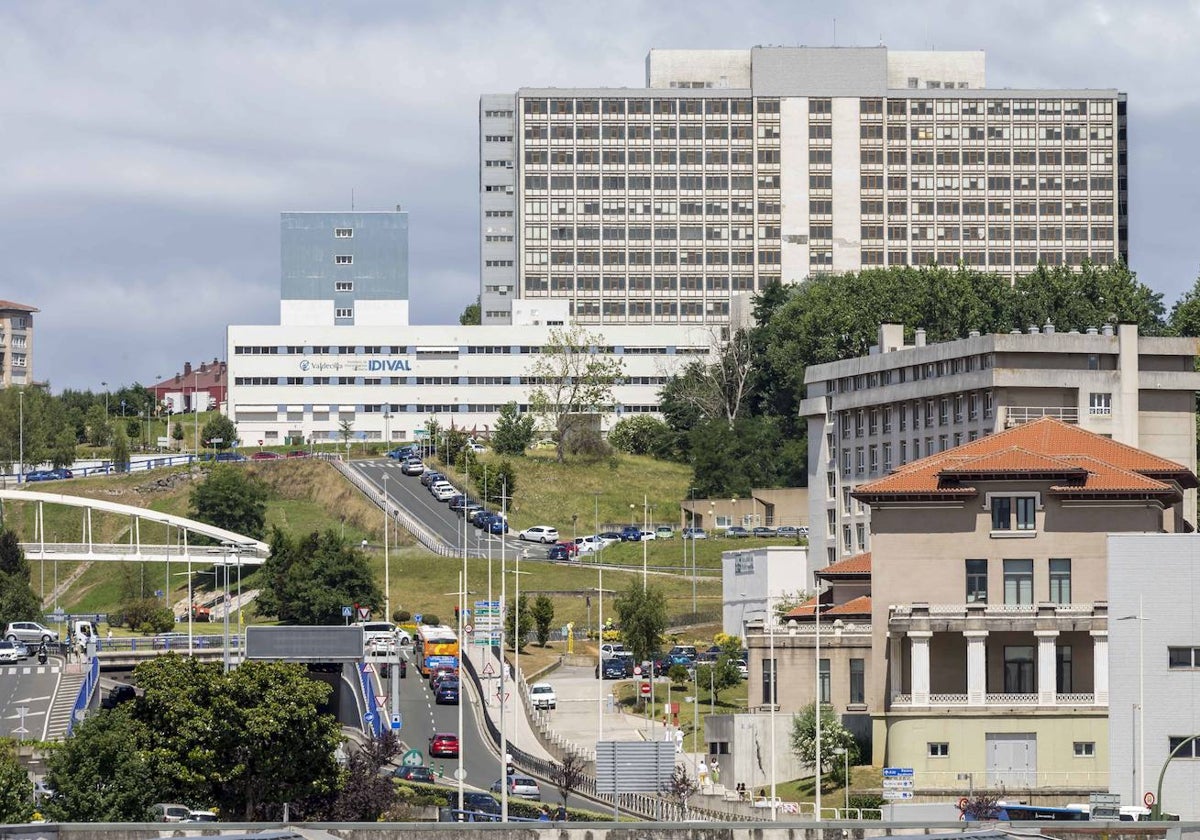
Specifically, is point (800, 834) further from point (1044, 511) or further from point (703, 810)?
point (1044, 511)

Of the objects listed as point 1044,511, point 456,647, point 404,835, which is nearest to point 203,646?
point 456,647

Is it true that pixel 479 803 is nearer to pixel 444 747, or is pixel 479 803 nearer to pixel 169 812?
pixel 169 812

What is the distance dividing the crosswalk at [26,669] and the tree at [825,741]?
56446 millimetres

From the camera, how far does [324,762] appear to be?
93.3 meters

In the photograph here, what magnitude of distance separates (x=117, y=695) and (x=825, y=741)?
4766 centimetres

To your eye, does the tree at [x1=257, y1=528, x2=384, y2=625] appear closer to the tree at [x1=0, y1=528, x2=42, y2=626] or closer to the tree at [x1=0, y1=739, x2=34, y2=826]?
the tree at [x1=0, y1=528, x2=42, y2=626]

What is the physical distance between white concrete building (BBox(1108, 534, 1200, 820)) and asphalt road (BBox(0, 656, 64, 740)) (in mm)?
59025

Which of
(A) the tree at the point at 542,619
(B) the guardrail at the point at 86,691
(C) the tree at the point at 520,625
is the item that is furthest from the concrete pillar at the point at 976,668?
(A) the tree at the point at 542,619

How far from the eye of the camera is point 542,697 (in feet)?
429

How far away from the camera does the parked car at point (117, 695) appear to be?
130 m

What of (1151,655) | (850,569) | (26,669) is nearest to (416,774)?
(850,569)

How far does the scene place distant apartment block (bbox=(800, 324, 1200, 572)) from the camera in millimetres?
156500

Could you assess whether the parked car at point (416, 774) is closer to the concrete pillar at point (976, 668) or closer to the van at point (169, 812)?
the van at point (169, 812)

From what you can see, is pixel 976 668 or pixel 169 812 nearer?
pixel 169 812
